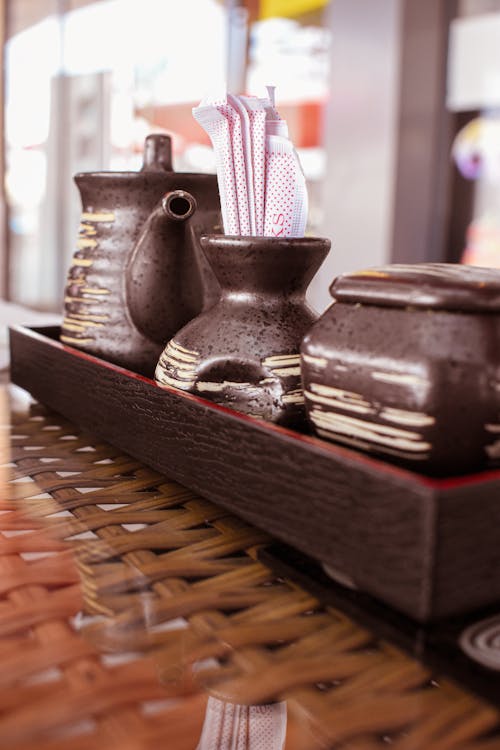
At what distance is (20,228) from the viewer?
607 cm

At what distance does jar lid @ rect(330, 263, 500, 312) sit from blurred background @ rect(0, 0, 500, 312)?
2.83 metres

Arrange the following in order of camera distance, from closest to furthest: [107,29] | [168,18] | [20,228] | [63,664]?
[63,664] → [168,18] → [107,29] → [20,228]

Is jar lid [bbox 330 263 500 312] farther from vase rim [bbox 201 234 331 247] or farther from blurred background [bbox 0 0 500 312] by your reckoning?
blurred background [bbox 0 0 500 312]

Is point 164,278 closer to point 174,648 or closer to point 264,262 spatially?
point 264,262

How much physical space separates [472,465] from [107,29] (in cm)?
545

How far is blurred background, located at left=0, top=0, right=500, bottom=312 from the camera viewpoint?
3.82 metres

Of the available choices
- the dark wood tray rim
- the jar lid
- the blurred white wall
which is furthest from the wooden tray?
the blurred white wall

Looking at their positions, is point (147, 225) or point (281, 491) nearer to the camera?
point (281, 491)

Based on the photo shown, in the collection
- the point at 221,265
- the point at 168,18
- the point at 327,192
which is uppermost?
the point at 168,18

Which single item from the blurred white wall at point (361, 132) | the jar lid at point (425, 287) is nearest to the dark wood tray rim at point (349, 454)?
the jar lid at point (425, 287)

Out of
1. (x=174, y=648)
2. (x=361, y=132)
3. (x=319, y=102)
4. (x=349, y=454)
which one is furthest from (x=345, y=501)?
(x=319, y=102)

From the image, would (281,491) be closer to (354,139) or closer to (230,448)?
(230,448)

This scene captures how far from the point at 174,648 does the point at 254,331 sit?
12.2 inches

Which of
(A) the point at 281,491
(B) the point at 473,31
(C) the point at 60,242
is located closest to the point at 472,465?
(A) the point at 281,491
